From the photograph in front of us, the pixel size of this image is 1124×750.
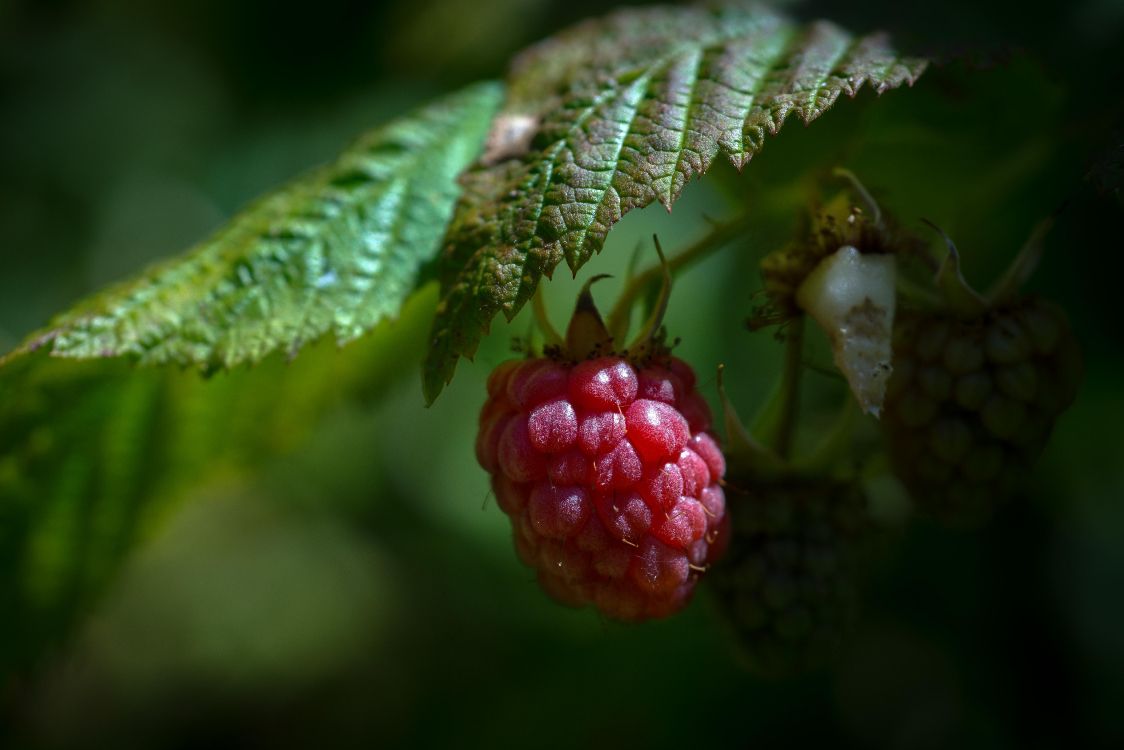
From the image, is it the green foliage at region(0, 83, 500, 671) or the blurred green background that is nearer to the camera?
the green foliage at region(0, 83, 500, 671)

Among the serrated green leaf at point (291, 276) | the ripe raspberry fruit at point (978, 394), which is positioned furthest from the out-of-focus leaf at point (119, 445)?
the ripe raspberry fruit at point (978, 394)

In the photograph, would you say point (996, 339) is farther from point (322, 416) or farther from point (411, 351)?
point (322, 416)

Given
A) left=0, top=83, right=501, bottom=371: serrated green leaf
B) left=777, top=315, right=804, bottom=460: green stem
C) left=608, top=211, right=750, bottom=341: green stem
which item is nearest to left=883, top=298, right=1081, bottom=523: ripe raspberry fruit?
left=777, top=315, right=804, bottom=460: green stem

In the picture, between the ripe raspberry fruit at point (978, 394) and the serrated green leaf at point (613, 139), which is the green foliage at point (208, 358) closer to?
the serrated green leaf at point (613, 139)

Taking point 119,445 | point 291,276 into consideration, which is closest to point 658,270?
point 291,276

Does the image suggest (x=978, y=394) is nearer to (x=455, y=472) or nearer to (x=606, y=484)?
(x=606, y=484)

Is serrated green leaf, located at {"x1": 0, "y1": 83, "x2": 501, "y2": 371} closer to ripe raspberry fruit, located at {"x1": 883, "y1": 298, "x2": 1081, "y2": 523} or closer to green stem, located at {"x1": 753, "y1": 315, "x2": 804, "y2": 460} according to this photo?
green stem, located at {"x1": 753, "y1": 315, "x2": 804, "y2": 460}
